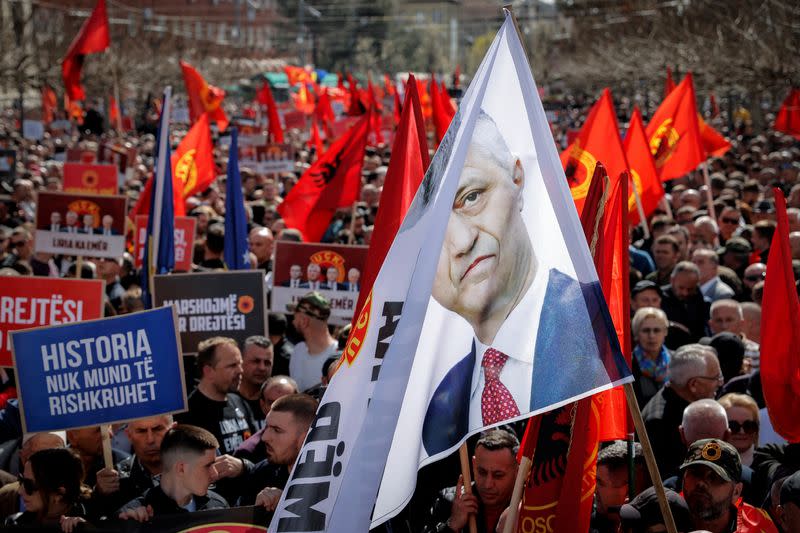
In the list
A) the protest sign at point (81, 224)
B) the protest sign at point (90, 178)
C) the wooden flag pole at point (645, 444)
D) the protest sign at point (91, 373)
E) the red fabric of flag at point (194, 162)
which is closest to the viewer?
the wooden flag pole at point (645, 444)

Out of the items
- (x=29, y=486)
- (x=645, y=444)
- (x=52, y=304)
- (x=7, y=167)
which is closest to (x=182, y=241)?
(x=52, y=304)

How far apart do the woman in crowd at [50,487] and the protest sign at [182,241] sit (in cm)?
568

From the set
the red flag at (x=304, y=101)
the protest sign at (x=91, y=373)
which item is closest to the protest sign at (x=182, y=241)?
the protest sign at (x=91, y=373)

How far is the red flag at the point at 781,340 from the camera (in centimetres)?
484

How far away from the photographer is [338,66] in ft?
311

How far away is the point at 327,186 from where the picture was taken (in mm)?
10688

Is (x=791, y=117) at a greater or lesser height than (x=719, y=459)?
lesser

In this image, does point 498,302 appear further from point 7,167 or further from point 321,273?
point 7,167

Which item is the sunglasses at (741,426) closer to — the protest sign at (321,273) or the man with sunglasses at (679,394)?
the man with sunglasses at (679,394)

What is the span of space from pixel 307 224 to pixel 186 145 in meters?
3.05

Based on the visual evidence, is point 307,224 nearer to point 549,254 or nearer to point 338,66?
point 549,254

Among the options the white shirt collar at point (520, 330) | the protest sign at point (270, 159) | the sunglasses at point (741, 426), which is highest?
the white shirt collar at point (520, 330)

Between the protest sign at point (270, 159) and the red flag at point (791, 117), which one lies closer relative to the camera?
the protest sign at point (270, 159)

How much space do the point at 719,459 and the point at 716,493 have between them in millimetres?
124
